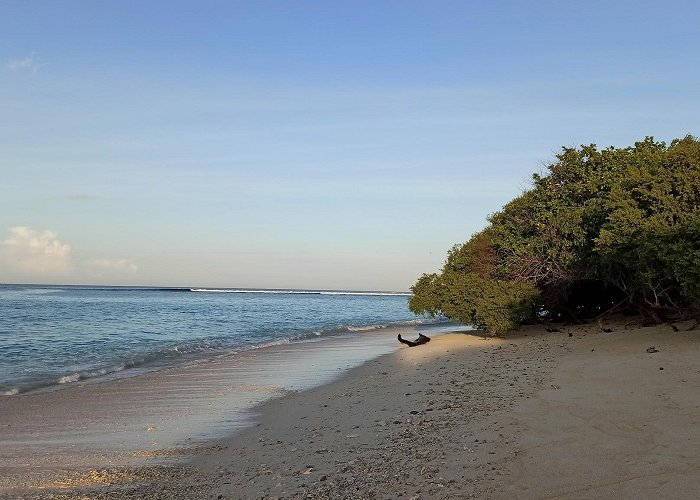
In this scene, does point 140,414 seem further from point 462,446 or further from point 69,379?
point 462,446

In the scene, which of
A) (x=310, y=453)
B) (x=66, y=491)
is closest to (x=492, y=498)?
(x=310, y=453)

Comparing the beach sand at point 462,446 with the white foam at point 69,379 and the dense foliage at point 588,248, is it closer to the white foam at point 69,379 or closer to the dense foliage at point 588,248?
the dense foliage at point 588,248

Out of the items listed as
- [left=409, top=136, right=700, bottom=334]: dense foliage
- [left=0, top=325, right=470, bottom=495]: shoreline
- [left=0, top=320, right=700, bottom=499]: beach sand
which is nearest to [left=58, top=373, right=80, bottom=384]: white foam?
[left=0, top=325, right=470, bottom=495]: shoreline

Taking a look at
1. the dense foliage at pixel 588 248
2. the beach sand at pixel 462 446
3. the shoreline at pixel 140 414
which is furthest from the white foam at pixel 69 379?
the dense foliage at pixel 588 248

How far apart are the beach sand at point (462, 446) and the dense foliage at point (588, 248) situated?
14.6 feet

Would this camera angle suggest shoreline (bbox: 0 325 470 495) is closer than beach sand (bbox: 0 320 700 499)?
No

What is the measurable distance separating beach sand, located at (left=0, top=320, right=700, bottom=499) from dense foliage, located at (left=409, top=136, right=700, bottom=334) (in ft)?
14.6

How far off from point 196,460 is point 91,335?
26600mm

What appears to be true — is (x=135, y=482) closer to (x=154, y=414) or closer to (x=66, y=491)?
(x=66, y=491)

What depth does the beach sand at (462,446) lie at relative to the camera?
6.01 meters

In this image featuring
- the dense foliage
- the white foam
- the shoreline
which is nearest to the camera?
the shoreline

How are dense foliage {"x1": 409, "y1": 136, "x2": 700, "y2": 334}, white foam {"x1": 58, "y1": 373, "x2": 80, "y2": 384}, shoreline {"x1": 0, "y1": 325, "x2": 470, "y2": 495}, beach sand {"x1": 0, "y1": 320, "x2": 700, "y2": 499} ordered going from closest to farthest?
beach sand {"x1": 0, "y1": 320, "x2": 700, "y2": 499} < shoreline {"x1": 0, "y1": 325, "x2": 470, "y2": 495} < dense foliage {"x1": 409, "y1": 136, "x2": 700, "y2": 334} < white foam {"x1": 58, "y1": 373, "x2": 80, "y2": 384}

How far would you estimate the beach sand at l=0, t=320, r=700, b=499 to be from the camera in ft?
19.7

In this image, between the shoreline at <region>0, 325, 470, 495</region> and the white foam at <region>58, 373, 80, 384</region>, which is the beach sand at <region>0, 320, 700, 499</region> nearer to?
the shoreline at <region>0, 325, 470, 495</region>
